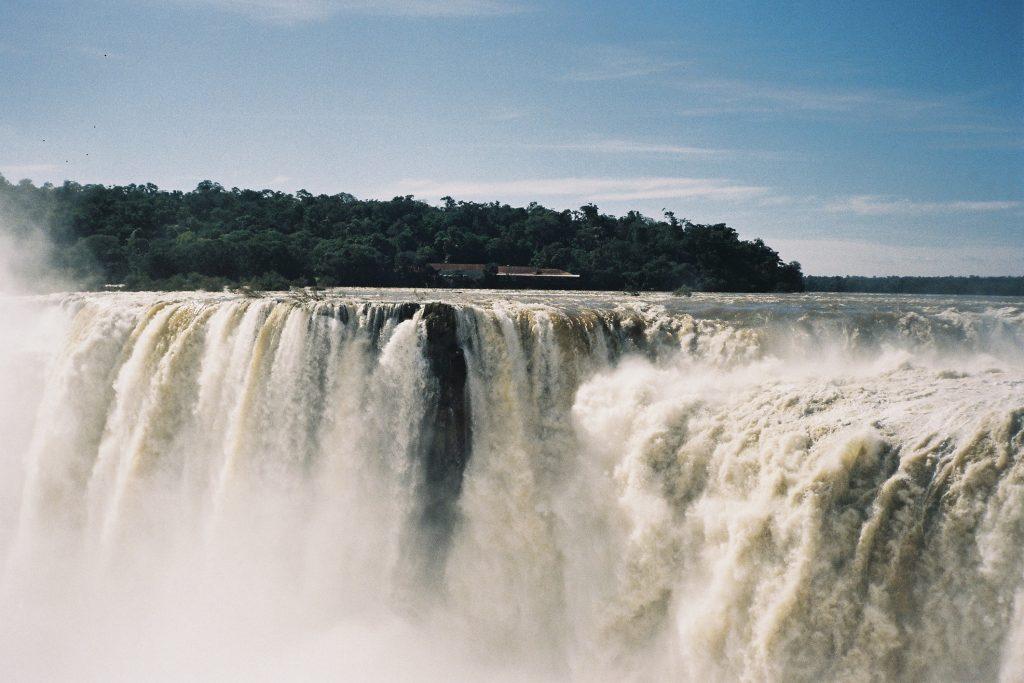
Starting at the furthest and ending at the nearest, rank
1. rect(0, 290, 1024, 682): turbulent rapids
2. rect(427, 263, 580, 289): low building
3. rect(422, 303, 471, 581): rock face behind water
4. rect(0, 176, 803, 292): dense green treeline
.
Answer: rect(427, 263, 580, 289): low building
rect(0, 176, 803, 292): dense green treeline
rect(422, 303, 471, 581): rock face behind water
rect(0, 290, 1024, 682): turbulent rapids

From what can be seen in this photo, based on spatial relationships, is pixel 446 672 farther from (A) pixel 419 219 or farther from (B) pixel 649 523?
(A) pixel 419 219

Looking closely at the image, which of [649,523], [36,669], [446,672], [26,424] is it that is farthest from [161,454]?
[649,523]

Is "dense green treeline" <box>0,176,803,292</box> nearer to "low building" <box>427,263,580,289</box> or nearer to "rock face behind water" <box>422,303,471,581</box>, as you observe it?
"low building" <box>427,263,580,289</box>

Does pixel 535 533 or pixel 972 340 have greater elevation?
pixel 972 340

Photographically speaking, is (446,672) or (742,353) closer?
(446,672)

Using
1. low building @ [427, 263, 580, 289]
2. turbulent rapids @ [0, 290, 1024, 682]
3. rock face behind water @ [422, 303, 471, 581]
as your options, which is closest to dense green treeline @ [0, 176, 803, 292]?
low building @ [427, 263, 580, 289]

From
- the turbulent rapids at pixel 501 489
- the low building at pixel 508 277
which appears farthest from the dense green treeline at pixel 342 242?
the turbulent rapids at pixel 501 489
